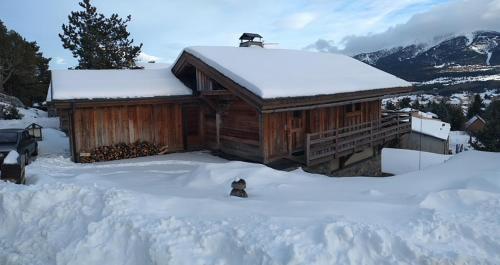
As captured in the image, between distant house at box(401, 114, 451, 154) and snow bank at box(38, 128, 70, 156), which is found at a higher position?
snow bank at box(38, 128, 70, 156)

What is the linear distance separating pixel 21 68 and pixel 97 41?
12.7 metres

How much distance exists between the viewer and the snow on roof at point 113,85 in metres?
13.1

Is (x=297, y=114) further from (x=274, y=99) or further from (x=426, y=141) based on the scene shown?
(x=426, y=141)

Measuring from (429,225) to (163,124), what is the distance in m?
11.2

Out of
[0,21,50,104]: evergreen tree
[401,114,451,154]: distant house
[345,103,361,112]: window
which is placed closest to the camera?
[345,103,361,112]: window

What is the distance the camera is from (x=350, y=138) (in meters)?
16.2

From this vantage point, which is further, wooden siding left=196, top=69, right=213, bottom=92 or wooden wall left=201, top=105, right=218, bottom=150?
wooden wall left=201, top=105, right=218, bottom=150

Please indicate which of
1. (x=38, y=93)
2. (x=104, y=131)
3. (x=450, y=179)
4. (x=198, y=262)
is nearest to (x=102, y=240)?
(x=198, y=262)

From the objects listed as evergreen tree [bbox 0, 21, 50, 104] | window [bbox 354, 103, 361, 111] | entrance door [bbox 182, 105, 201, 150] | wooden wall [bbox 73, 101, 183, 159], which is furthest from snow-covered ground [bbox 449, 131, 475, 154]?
evergreen tree [bbox 0, 21, 50, 104]

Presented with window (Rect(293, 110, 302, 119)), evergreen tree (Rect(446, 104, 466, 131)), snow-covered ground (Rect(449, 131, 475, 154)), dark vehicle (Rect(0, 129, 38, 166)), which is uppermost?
window (Rect(293, 110, 302, 119))

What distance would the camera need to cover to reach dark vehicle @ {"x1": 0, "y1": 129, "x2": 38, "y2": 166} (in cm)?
1321

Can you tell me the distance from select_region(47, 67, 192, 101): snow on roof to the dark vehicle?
5.91 feet

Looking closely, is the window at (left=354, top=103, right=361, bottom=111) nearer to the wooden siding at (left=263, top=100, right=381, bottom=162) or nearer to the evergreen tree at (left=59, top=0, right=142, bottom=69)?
the wooden siding at (left=263, top=100, right=381, bottom=162)

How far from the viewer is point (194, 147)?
52.2ft
